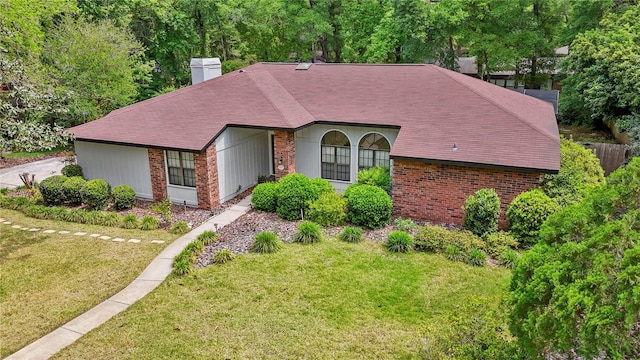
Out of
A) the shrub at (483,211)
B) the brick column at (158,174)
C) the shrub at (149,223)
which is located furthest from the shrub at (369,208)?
the brick column at (158,174)

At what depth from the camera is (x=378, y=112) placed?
15.8 metres

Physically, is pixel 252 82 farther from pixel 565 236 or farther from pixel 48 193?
pixel 565 236

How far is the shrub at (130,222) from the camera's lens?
1330cm

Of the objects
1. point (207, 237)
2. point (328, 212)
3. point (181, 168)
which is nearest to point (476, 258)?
point (328, 212)

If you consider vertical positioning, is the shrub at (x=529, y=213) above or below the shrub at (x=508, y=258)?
above

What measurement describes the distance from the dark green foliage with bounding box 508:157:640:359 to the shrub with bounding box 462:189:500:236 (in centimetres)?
609

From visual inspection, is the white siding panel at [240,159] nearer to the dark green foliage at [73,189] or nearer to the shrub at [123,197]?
the shrub at [123,197]

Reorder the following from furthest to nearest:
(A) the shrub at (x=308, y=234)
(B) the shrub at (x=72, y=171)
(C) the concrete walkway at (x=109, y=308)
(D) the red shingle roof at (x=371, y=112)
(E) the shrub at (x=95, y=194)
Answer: (B) the shrub at (x=72, y=171) → (E) the shrub at (x=95, y=194) → (D) the red shingle roof at (x=371, y=112) → (A) the shrub at (x=308, y=234) → (C) the concrete walkway at (x=109, y=308)

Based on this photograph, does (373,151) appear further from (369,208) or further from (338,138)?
(369,208)

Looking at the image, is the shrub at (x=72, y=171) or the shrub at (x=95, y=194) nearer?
the shrub at (x=95, y=194)

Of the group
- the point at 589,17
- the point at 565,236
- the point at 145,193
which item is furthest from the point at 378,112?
the point at 589,17

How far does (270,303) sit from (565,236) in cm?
568

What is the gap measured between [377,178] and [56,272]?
9330 mm

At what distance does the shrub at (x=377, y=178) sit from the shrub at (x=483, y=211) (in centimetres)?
303
